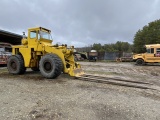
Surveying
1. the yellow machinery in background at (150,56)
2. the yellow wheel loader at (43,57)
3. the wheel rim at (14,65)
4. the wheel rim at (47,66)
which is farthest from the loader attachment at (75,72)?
the yellow machinery in background at (150,56)

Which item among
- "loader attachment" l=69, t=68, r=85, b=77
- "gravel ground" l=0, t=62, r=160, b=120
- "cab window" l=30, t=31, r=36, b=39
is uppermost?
"cab window" l=30, t=31, r=36, b=39

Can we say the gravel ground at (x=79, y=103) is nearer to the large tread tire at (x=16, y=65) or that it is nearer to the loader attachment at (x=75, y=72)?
the loader attachment at (x=75, y=72)

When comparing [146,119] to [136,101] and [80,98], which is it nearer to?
[136,101]

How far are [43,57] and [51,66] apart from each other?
726 millimetres

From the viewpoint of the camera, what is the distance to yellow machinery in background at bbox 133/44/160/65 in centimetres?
2011

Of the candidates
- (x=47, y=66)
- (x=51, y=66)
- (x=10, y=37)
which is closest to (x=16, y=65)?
(x=47, y=66)

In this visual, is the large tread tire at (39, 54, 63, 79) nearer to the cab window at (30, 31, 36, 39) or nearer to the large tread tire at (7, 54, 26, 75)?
the cab window at (30, 31, 36, 39)

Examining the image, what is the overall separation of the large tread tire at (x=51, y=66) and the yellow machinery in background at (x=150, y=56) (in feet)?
47.8

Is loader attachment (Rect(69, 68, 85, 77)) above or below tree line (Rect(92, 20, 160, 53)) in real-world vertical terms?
below

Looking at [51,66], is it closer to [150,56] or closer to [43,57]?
[43,57]

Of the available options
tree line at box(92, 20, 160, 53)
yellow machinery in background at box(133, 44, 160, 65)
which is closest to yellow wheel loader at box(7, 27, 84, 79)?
yellow machinery in background at box(133, 44, 160, 65)

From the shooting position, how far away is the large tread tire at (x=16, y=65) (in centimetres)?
1052

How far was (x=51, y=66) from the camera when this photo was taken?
9000mm

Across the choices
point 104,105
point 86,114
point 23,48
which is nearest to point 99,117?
point 86,114
